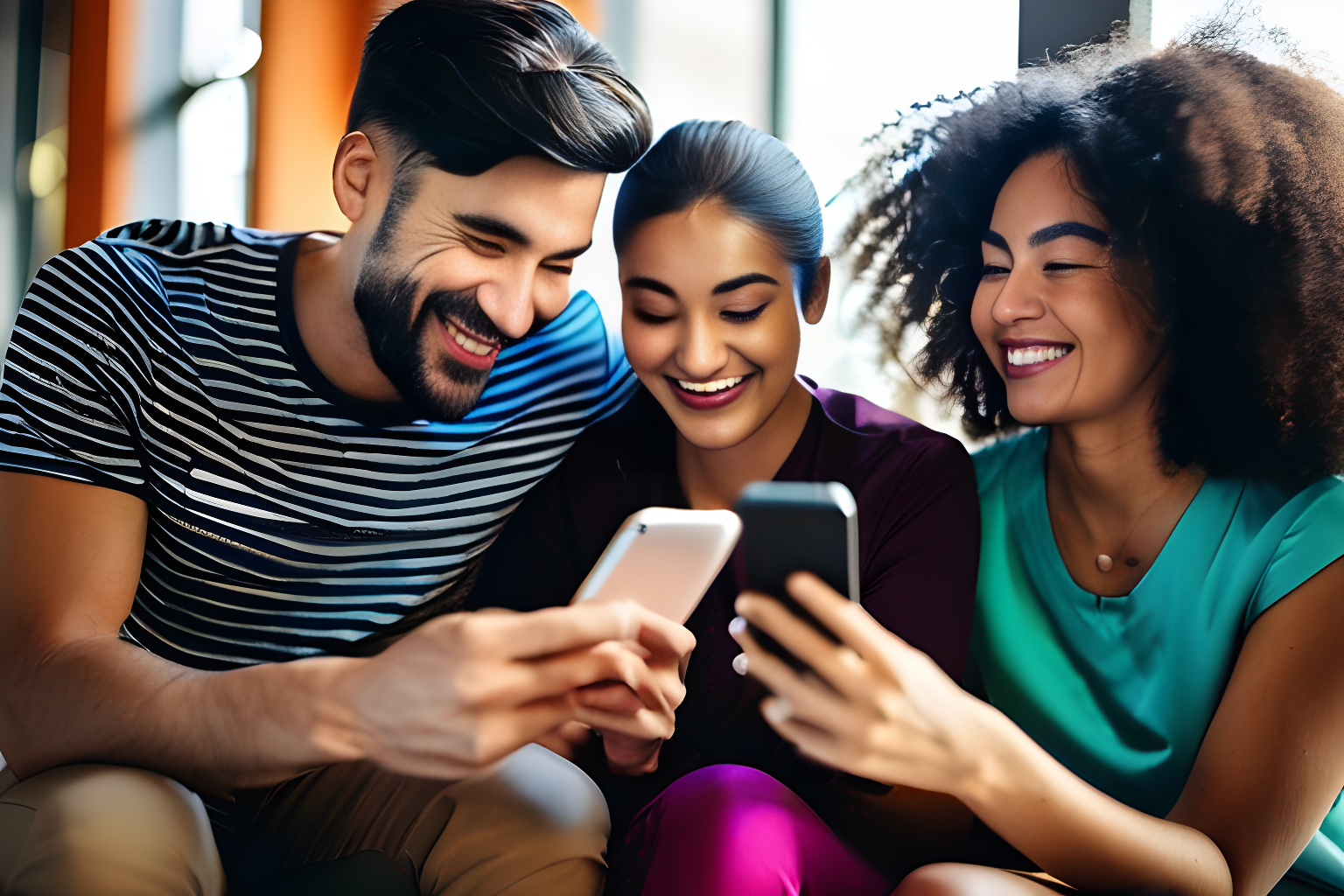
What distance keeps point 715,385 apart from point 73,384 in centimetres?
48

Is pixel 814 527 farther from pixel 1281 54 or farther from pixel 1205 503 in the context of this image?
pixel 1281 54

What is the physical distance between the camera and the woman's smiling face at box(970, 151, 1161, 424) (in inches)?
27.4

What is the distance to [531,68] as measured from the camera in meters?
0.71

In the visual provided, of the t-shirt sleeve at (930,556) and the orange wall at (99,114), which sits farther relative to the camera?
the orange wall at (99,114)

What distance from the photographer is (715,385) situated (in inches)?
28.4

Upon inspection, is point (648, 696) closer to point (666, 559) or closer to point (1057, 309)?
point (666, 559)

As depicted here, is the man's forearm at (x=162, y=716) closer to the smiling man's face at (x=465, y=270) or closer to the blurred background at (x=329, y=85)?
the smiling man's face at (x=465, y=270)

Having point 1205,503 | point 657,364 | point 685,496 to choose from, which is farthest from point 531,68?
point 1205,503

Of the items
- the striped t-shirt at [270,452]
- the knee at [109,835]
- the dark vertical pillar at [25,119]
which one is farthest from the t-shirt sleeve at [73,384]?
the knee at [109,835]

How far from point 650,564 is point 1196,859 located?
41 centimetres

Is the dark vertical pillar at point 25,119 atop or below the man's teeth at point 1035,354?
atop

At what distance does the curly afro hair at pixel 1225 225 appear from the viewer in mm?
702

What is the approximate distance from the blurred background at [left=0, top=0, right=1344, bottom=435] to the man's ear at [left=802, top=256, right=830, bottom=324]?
0.01m

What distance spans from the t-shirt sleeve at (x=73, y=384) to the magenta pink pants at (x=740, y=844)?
0.47 metres
